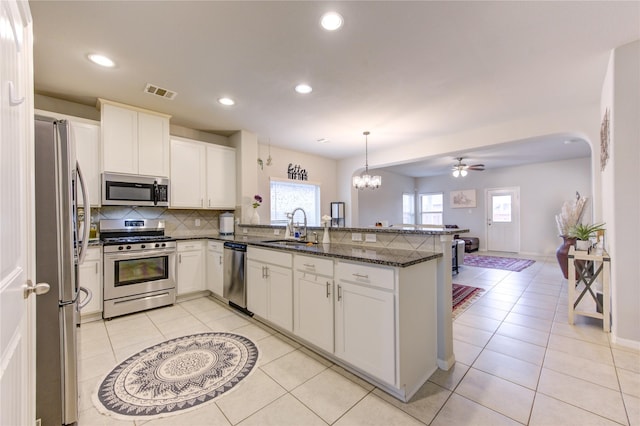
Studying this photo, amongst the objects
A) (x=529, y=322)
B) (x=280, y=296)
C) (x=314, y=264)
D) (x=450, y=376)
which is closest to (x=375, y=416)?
(x=450, y=376)

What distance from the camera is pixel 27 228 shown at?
1.07 metres

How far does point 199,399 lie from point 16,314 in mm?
1286

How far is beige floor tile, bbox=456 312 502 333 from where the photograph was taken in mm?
2832

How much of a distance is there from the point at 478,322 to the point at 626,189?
5.93 ft

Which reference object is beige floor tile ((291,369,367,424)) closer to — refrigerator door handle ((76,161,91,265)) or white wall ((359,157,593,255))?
refrigerator door handle ((76,161,91,265))

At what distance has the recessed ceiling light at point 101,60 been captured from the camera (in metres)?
2.39

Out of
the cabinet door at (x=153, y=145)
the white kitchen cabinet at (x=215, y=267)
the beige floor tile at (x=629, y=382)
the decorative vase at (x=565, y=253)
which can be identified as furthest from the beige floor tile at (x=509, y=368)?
the cabinet door at (x=153, y=145)

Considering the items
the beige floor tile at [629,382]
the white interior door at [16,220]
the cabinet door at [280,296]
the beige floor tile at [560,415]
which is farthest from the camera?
the cabinet door at [280,296]

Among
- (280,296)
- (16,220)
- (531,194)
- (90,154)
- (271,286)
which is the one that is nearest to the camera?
(16,220)

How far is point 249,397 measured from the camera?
70.5 inches

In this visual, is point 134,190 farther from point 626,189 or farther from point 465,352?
point 626,189

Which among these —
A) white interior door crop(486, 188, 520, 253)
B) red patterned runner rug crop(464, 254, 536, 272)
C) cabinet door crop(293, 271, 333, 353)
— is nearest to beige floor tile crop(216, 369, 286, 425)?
cabinet door crop(293, 271, 333, 353)

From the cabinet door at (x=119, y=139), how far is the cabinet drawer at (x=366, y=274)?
3099 millimetres

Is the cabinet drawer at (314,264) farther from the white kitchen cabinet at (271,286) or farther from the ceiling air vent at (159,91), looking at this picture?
the ceiling air vent at (159,91)
